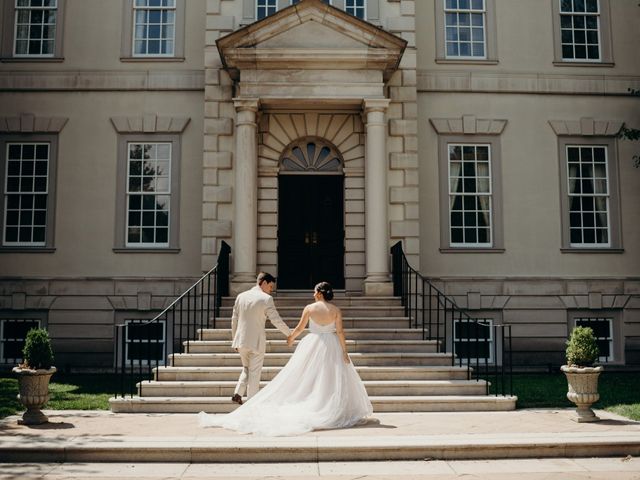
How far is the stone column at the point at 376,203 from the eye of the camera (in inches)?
556

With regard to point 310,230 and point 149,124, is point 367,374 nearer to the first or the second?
point 310,230

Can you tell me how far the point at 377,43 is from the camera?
14305 millimetres

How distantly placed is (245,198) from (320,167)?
7.52 feet

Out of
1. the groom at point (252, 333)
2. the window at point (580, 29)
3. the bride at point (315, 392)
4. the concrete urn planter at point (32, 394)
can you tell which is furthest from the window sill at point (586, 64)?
the concrete urn planter at point (32, 394)

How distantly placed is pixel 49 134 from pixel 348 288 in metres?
7.77

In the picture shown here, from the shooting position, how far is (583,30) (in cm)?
1670

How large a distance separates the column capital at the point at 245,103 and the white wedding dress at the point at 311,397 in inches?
251

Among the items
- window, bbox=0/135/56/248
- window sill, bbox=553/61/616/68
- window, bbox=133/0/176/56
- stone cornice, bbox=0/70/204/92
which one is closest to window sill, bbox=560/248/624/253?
window sill, bbox=553/61/616/68

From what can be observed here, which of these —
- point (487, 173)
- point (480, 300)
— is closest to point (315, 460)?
point (480, 300)

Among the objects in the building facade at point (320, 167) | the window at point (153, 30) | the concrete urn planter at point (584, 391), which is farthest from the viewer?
the window at point (153, 30)

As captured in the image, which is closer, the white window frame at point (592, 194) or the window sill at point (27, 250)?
the window sill at point (27, 250)

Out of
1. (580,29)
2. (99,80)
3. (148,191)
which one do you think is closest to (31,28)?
(99,80)

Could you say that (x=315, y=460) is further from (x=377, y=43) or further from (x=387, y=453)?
(x=377, y=43)

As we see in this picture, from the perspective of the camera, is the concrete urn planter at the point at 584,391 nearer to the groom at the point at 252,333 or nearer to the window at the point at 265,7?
the groom at the point at 252,333
